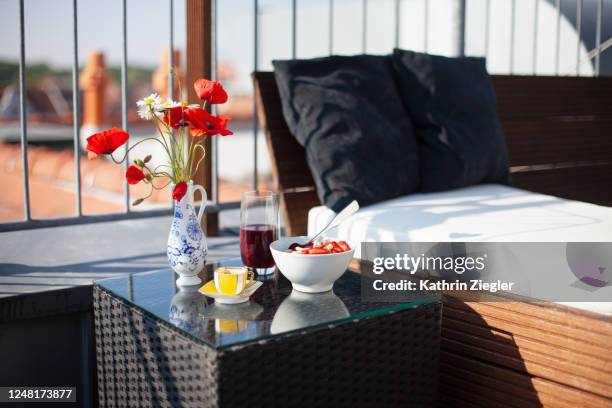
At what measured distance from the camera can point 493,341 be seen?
1.77 meters

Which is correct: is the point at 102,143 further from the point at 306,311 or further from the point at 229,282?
the point at 306,311

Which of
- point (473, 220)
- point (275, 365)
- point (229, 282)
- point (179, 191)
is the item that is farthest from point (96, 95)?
point (275, 365)

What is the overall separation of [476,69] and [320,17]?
3210 millimetres

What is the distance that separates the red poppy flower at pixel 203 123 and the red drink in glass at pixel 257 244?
27cm

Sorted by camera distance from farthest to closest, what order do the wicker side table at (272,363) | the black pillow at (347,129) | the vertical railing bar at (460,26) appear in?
1. the vertical railing bar at (460,26)
2. the black pillow at (347,129)
3. the wicker side table at (272,363)

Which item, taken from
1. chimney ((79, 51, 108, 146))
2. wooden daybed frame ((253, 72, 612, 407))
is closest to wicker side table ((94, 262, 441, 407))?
wooden daybed frame ((253, 72, 612, 407))

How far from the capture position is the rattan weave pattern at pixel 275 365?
1.39 m

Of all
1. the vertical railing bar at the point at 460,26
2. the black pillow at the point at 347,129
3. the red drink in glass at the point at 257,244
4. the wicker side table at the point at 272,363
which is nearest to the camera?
the wicker side table at the point at 272,363

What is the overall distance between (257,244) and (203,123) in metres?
0.34

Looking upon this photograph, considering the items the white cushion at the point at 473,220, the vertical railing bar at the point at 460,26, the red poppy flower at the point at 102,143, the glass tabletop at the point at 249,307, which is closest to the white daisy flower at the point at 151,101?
the red poppy flower at the point at 102,143

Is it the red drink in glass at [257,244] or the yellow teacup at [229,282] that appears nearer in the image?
the yellow teacup at [229,282]

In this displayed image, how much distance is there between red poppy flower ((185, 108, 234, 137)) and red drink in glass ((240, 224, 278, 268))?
27 cm

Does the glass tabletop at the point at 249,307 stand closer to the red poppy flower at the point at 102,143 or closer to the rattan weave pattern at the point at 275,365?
the rattan weave pattern at the point at 275,365

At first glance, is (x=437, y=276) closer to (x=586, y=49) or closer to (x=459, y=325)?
(x=459, y=325)
